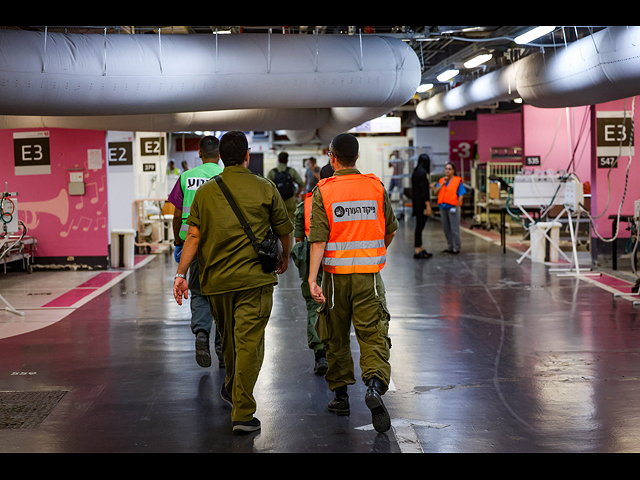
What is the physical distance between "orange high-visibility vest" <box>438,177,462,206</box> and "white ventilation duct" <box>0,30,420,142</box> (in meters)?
4.23

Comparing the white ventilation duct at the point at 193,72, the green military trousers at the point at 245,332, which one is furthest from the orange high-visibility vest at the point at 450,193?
the green military trousers at the point at 245,332

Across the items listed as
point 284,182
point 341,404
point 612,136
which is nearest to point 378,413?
point 341,404

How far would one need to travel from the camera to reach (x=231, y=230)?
375 centimetres

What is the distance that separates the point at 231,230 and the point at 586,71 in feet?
16.8

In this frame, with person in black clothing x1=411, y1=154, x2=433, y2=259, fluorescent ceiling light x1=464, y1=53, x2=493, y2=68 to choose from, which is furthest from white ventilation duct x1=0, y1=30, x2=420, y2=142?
person in black clothing x1=411, y1=154, x2=433, y2=259

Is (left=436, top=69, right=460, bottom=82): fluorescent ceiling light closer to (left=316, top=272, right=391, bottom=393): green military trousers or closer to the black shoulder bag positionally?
(left=316, top=272, right=391, bottom=393): green military trousers

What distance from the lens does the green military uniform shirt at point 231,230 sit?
3744 millimetres

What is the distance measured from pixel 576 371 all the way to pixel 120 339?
12.5 feet

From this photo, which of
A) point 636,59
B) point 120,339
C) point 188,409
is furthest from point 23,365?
point 636,59

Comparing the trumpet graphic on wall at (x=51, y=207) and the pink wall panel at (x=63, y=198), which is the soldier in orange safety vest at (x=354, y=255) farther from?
the trumpet graphic on wall at (x=51, y=207)

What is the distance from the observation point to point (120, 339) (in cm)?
621

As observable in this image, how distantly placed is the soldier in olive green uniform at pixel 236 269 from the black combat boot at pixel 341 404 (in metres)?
0.52
